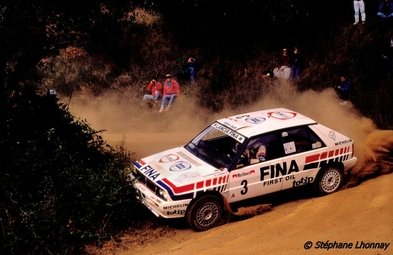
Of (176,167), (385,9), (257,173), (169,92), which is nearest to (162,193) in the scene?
(176,167)

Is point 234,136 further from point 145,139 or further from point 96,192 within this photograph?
point 145,139

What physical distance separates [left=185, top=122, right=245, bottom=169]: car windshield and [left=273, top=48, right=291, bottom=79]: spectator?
6.60m

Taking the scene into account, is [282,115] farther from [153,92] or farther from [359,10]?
[359,10]

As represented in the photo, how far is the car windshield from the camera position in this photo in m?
A: 10.0

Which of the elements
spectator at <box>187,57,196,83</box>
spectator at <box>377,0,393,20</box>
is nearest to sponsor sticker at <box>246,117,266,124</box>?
spectator at <box>187,57,196,83</box>

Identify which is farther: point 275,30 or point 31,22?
point 275,30

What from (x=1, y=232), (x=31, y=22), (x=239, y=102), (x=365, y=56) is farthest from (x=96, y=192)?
(x=365, y=56)

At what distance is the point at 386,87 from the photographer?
15.6m

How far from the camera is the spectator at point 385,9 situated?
57.2 ft

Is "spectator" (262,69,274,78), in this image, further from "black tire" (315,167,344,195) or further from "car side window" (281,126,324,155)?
"car side window" (281,126,324,155)

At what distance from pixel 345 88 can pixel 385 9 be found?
390 cm

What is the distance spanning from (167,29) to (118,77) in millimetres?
2921

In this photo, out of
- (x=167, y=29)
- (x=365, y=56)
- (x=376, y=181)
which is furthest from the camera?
(x=167, y=29)

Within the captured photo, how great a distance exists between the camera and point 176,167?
10000 millimetres
